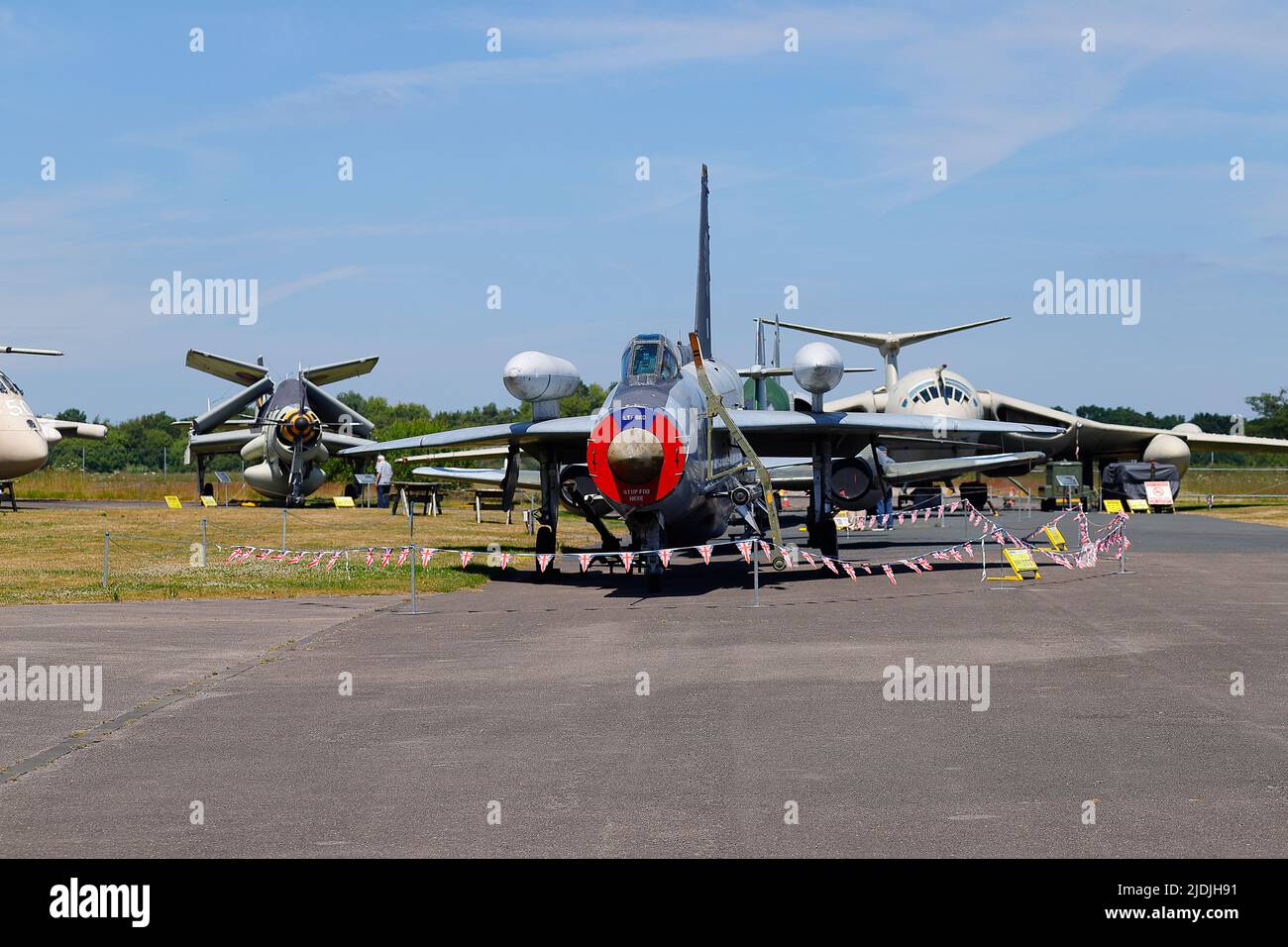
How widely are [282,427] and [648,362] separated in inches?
1168

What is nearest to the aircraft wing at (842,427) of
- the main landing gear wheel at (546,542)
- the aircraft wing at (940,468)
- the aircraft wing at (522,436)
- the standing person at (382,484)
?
the aircraft wing at (522,436)

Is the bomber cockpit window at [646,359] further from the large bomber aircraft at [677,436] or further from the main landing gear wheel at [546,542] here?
the main landing gear wheel at [546,542]

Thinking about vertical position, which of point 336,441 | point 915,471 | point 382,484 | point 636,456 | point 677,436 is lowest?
point 382,484

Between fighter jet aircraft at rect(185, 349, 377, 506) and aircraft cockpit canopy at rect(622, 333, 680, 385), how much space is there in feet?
95.7

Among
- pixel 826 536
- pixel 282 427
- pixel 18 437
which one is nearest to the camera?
pixel 826 536

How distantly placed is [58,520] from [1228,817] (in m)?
36.3

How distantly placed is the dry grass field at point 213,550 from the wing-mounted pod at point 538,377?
3.38 metres

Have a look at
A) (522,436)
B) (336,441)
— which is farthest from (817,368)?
(336,441)

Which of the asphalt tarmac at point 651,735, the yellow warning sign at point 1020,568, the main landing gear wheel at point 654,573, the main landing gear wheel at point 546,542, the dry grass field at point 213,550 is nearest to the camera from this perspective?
the asphalt tarmac at point 651,735

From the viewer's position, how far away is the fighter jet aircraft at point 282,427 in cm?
4831

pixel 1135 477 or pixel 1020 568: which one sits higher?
pixel 1135 477

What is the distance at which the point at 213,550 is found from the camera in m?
29.2

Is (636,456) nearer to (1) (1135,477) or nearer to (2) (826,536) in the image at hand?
(2) (826,536)
